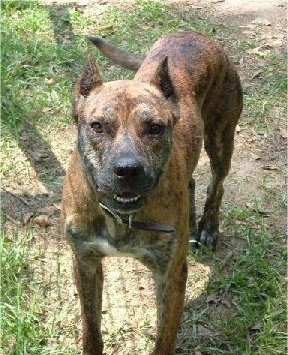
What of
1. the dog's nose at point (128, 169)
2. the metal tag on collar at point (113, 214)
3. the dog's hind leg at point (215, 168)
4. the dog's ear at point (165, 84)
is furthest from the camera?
the dog's hind leg at point (215, 168)

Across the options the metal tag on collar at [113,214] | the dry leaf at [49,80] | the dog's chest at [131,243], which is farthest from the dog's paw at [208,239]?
the dry leaf at [49,80]

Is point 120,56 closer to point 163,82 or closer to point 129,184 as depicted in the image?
point 163,82

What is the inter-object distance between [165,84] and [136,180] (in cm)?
80

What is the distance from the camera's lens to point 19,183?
584cm

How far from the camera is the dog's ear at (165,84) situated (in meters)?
3.88

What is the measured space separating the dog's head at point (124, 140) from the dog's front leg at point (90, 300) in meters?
0.62

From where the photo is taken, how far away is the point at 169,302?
3963mm

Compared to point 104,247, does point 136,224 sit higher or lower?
higher

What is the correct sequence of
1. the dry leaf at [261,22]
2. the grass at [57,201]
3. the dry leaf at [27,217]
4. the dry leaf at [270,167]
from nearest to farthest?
the grass at [57,201], the dry leaf at [27,217], the dry leaf at [270,167], the dry leaf at [261,22]

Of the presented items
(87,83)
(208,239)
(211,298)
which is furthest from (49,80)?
(87,83)

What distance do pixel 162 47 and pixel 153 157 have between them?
1563 millimetres

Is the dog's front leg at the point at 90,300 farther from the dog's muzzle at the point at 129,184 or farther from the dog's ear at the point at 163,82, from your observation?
the dog's ear at the point at 163,82

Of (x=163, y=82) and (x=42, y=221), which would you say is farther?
(x=42, y=221)

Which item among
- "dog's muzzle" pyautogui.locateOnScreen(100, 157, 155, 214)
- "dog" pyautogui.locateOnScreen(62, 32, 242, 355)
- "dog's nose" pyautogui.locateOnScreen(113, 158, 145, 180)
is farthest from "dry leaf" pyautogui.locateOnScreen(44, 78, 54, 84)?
"dog's nose" pyautogui.locateOnScreen(113, 158, 145, 180)
